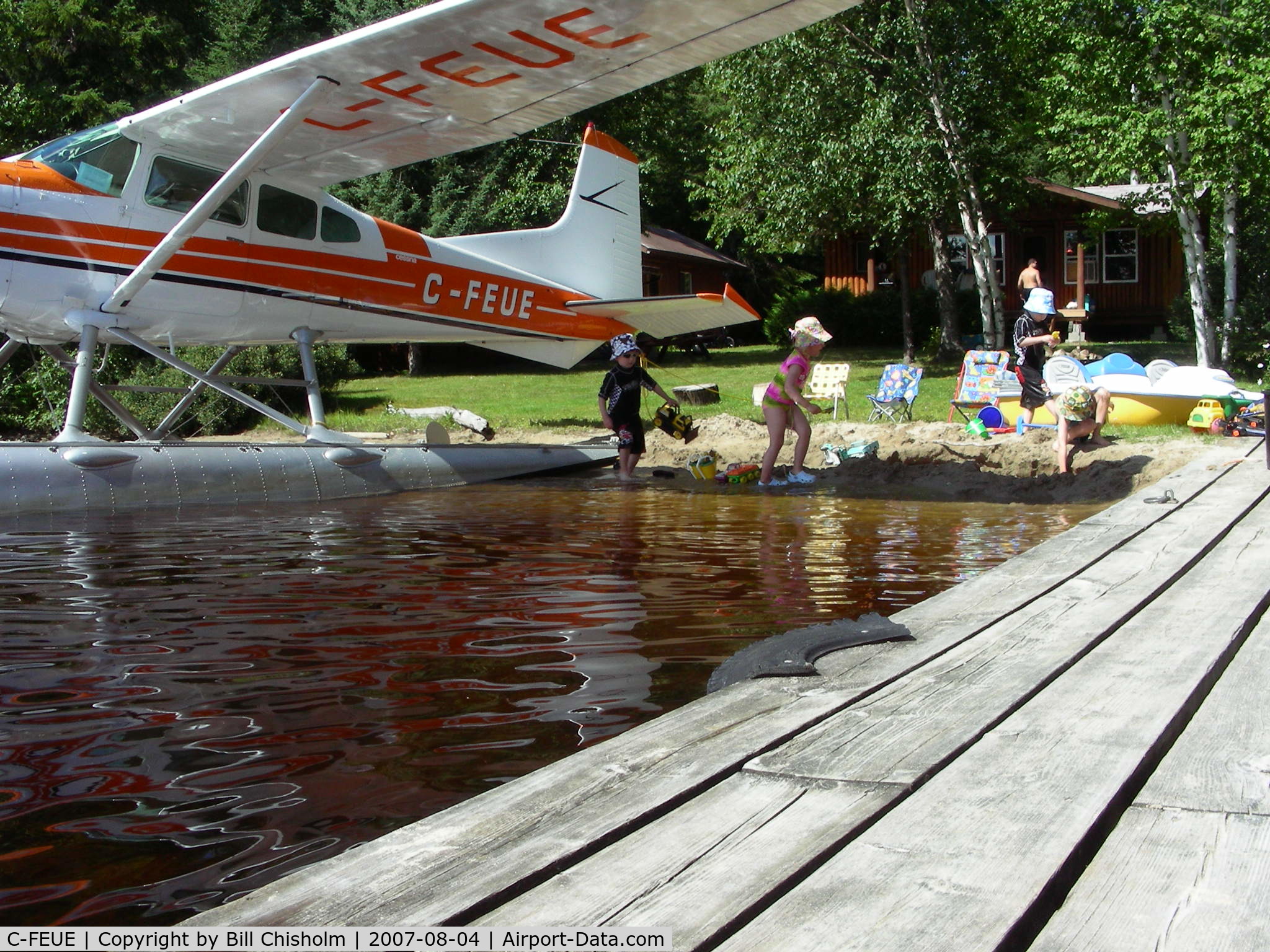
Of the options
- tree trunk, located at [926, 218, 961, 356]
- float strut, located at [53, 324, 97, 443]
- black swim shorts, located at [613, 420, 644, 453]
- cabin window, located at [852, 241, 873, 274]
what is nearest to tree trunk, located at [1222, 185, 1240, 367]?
tree trunk, located at [926, 218, 961, 356]

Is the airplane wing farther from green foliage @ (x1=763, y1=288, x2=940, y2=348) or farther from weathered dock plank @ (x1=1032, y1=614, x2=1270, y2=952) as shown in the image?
green foliage @ (x1=763, y1=288, x2=940, y2=348)

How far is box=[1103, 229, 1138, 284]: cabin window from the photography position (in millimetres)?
31538

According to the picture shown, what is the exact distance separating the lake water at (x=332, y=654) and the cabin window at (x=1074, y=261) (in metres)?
26.7

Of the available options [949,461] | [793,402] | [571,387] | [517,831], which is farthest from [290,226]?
[571,387]

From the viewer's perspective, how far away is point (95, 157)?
8797 mm

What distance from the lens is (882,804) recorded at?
6.28ft

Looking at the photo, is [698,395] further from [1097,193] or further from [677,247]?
[1097,193]

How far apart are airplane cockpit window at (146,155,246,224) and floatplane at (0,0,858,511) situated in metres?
0.01

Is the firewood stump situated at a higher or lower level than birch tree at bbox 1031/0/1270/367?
lower

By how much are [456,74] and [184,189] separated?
8.58ft

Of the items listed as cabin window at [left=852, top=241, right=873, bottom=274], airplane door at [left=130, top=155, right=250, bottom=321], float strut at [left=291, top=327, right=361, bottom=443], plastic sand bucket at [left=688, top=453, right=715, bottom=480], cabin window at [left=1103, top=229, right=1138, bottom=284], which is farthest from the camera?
cabin window at [left=852, top=241, right=873, bottom=274]

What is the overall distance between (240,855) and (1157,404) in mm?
10806

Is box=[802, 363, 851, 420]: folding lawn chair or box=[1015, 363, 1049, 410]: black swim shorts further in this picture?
box=[802, 363, 851, 420]: folding lawn chair

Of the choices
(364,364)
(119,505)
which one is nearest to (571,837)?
(119,505)
